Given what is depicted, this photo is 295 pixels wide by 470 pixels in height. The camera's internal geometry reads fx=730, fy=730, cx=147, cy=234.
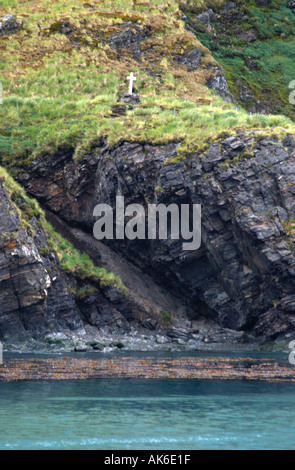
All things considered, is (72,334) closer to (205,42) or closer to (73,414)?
(73,414)

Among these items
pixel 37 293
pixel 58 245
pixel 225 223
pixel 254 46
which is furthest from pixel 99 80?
pixel 37 293

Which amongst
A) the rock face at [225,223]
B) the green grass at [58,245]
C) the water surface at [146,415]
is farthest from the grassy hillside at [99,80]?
the water surface at [146,415]

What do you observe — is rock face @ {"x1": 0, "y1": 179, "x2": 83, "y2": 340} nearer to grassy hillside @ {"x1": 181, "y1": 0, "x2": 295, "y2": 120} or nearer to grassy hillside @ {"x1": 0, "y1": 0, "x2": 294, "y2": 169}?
grassy hillside @ {"x1": 0, "y1": 0, "x2": 294, "y2": 169}

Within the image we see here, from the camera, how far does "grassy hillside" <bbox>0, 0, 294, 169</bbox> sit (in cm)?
6412

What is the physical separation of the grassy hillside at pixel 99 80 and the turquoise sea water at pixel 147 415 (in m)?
28.9

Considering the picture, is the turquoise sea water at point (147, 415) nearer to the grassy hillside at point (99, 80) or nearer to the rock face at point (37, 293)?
the rock face at point (37, 293)

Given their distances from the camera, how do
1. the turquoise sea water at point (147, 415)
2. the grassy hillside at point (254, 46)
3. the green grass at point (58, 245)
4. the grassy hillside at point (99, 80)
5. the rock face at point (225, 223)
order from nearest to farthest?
the turquoise sea water at point (147, 415), the green grass at point (58, 245), the rock face at point (225, 223), the grassy hillside at point (99, 80), the grassy hillside at point (254, 46)

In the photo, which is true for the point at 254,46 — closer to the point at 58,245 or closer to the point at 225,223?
the point at 225,223

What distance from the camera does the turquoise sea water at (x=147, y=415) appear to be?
2464 cm

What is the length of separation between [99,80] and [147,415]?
53955mm

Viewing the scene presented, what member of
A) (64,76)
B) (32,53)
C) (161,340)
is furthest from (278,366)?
(32,53)

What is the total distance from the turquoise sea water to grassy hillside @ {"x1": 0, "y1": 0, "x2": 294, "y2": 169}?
2893 cm

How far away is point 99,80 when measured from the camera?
253 ft

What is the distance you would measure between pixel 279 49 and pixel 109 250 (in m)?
49.3
